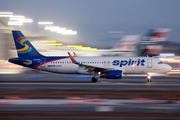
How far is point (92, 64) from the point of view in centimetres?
2512

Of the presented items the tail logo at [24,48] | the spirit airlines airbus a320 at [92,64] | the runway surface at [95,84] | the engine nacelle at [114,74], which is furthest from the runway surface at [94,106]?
the tail logo at [24,48]

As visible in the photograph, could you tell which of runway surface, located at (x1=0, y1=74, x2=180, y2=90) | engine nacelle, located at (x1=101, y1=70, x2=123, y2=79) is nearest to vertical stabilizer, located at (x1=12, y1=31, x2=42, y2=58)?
runway surface, located at (x1=0, y1=74, x2=180, y2=90)

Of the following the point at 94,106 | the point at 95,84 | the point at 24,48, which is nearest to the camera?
the point at 94,106

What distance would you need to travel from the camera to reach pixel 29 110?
31.1 ft

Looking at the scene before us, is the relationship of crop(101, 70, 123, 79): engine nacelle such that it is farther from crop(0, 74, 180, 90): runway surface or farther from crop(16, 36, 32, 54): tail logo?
crop(16, 36, 32, 54): tail logo

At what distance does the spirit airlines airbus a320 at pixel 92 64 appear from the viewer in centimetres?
2398

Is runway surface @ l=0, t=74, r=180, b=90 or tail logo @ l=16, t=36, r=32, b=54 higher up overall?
tail logo @ l=16, t=36, r=32, b=54

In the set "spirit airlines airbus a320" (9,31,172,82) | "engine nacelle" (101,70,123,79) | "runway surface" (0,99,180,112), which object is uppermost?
"spirit airlines airbus a320" (9,31,172,82)

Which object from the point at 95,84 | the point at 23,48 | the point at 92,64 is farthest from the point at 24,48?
the point at 95,84

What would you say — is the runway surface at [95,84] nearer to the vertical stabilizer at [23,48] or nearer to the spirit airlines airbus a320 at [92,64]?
the spirit airlines airbus a320 at [92,64]

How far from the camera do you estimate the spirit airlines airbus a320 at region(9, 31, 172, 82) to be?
2398 cm

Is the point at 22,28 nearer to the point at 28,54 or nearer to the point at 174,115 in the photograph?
the point at 28,54

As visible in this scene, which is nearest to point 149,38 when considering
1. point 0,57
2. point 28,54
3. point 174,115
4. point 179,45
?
point 28,54

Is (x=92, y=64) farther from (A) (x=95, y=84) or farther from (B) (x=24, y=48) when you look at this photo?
(B) (x=24, y=48)
